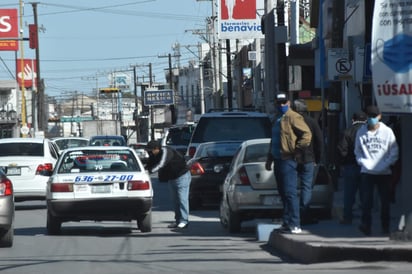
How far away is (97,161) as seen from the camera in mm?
18750

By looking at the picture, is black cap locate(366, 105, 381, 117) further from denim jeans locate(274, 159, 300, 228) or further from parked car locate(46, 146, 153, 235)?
parked car locate(46, 146, 153, 235)

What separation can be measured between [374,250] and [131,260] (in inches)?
134

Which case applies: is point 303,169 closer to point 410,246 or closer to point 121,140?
point 410,246

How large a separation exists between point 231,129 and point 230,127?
0.19ft

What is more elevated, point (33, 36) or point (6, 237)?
point (33, 36)

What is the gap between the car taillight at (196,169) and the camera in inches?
921

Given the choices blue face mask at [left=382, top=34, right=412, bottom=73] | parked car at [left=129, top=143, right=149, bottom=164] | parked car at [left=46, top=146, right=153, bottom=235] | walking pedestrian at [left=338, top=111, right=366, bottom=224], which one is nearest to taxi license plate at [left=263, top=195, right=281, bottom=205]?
walking pedestrian at [left=338, top=111, right=366, bottom=224]

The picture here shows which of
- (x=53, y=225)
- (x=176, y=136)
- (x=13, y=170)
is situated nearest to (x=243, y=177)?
(x=53, y=225)

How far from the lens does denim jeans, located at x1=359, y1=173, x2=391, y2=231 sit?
46.7 feet

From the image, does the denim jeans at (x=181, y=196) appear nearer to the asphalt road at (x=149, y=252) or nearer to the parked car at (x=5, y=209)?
the asphalt road at (x=149, y=252)

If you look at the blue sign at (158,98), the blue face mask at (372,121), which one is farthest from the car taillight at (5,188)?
the blue sign at (158,98)

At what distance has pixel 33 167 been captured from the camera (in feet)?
85.3

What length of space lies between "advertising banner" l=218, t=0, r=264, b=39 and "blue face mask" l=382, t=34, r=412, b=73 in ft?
107

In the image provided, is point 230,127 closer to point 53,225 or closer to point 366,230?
point 53,225
